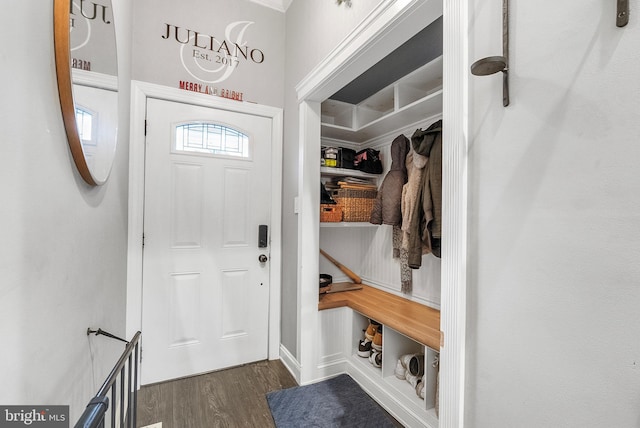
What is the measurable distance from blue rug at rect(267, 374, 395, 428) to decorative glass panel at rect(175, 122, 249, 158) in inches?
74.3

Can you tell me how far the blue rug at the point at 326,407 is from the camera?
167 centimetres

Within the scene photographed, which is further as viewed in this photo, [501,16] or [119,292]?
[119,292]

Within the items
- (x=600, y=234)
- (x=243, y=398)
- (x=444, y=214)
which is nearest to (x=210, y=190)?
(x=243, y=398)

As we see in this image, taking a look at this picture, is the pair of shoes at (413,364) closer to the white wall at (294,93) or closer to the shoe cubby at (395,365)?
the shoe cubby at (395,365)

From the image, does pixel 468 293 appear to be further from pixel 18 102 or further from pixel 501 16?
pixel 18 102

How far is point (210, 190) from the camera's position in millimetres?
2217

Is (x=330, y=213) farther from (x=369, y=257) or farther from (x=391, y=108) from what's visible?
(x=391, y=108)

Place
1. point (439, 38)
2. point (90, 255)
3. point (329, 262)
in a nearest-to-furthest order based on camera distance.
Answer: point (90, 255) < point (439, 38) < point (329, 262)

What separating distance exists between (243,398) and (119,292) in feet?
3.60

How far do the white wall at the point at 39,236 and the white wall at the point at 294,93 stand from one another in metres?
1.34

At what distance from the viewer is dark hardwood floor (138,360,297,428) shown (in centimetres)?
168

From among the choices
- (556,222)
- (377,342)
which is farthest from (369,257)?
(556,222)

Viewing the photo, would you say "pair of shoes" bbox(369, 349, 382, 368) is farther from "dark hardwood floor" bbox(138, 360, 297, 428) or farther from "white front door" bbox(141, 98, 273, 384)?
"white front door" bbox(141, 98, 273, 384)

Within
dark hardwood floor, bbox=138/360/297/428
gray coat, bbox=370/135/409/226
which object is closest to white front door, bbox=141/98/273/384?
dark hardwood floor, bbox=138/360/297/428
